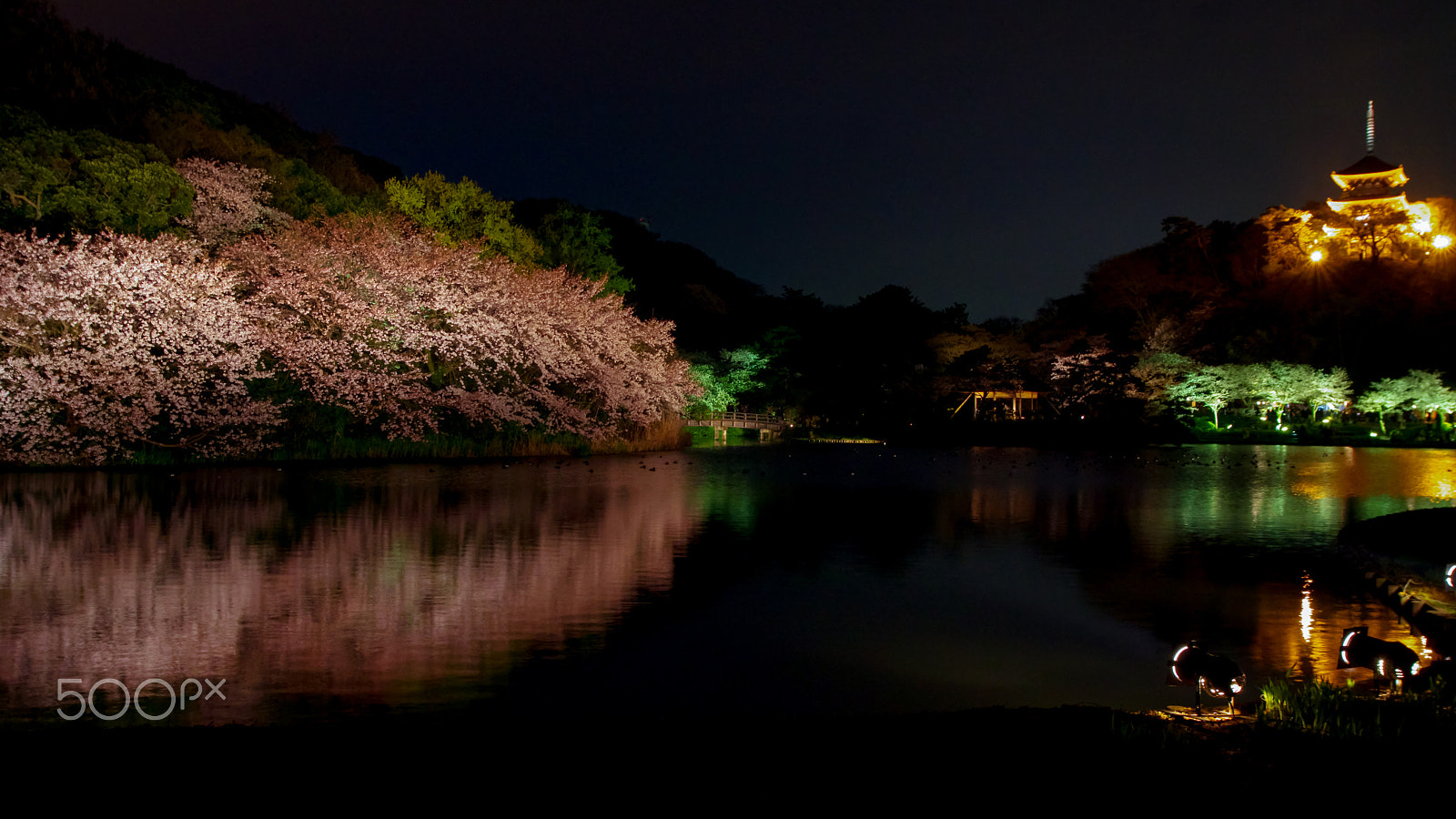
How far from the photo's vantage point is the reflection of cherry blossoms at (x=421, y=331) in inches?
1011

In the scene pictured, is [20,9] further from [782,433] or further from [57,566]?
[782,433]

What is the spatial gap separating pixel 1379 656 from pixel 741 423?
153 ft

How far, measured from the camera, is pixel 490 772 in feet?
13.5

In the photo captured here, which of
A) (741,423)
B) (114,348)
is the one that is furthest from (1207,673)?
(741,423)

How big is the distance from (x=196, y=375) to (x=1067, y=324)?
4492cm

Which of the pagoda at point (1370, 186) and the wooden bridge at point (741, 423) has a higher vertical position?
the pagoda at point (1370, 186)

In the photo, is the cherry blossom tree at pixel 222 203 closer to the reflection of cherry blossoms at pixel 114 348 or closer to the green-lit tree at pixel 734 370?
the reflection of cherry blossoms at pixel 114 348

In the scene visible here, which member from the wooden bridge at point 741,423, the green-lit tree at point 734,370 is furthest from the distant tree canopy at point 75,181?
the green-lit tree at point 734,370

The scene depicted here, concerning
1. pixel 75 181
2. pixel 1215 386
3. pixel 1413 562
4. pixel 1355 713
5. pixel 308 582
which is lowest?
pixel 308 582

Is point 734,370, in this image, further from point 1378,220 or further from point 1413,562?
point 1413,562

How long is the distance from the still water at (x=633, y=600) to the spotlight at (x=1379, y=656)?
0.50 metres

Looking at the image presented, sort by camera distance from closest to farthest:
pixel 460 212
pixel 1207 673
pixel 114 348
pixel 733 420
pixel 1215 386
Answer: pixel 1207 673 → pixel 114 348 → pixel 460 212 → pixel 1215 386 → pixel 733 420

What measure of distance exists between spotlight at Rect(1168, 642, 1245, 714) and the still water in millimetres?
718

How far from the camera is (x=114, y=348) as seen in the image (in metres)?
22.0
